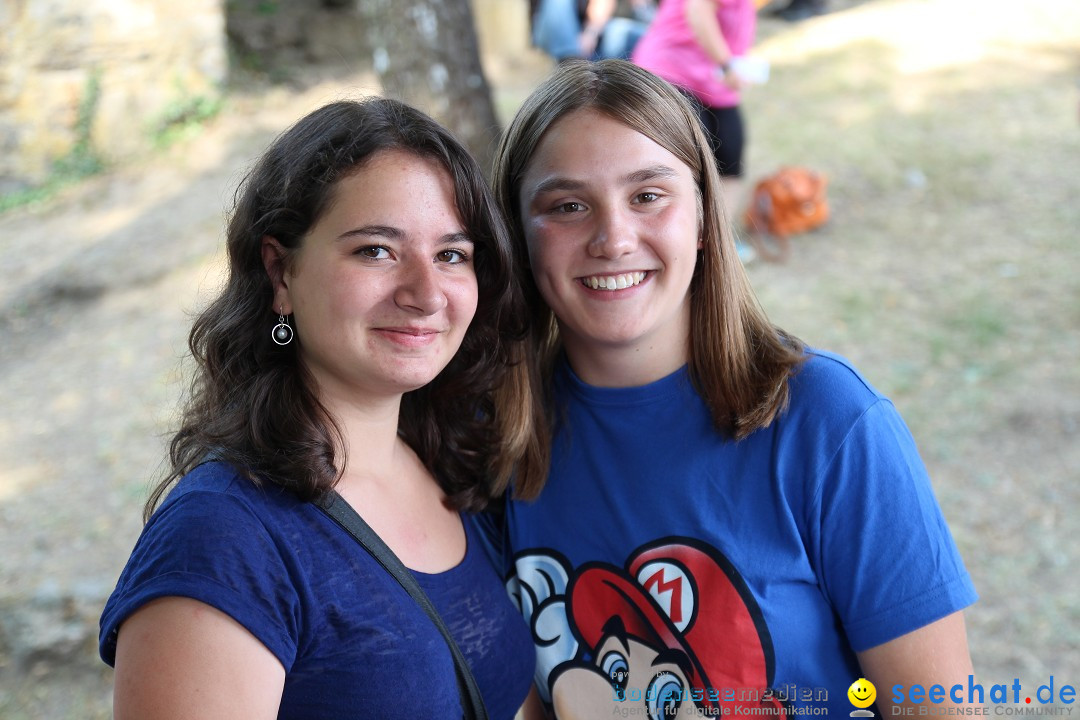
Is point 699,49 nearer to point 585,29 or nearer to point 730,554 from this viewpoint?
point 585,29

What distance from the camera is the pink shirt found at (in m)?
5.99

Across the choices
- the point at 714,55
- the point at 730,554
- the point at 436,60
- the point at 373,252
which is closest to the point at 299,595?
the point at 373,252

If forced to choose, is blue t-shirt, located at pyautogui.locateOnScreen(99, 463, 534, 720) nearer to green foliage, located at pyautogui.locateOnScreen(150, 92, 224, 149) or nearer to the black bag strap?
the black bag strap

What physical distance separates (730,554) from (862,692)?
0.37m

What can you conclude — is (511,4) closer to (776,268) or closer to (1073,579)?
(776,268)

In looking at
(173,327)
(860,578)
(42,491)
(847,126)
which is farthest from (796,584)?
(847,126)

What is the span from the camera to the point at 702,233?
209cm

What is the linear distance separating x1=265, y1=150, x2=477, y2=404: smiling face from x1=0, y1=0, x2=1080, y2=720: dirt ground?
47 cm

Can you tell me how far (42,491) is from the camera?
4.78 meters

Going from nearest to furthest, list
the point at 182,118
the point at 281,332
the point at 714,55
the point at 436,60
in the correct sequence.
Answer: the point at 281,332 < the point at 436,60 < the point at 714,55 < the point at 182,118

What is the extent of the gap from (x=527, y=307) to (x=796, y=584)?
826mm

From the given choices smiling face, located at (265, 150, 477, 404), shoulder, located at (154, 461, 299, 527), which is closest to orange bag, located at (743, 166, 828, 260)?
smiling face, located at (265, 150, 477, 404)

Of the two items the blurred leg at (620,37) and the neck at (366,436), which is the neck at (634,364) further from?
the blurred leg at (620,37)

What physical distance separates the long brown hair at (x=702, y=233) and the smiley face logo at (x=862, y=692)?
0.53 meters
